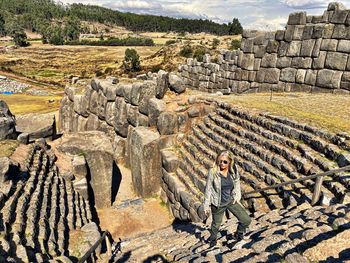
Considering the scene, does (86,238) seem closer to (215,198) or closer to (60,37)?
(215,198)

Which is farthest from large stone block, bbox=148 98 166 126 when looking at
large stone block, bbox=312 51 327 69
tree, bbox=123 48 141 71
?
tree, bbox=123 48 141 71

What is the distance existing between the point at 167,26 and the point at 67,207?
15345 cm

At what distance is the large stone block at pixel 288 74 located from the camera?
15260 mm

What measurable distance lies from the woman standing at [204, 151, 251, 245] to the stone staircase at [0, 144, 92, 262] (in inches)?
152

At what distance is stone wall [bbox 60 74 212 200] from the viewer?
45.2 ft

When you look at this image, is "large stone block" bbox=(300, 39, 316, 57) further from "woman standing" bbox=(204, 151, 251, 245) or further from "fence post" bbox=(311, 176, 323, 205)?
"woman standing" bbox=(204, 151, 251, 245)

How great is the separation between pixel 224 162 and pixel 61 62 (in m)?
82.2

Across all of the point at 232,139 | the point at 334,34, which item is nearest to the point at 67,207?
the point at 232,139

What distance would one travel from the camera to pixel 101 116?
61.8 feet

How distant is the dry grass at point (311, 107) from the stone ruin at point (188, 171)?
56cm

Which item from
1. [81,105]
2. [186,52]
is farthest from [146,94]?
[186,52]

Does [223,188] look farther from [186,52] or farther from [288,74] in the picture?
[186,52]

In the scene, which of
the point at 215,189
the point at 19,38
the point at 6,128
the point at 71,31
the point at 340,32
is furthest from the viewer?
the point at 71,31

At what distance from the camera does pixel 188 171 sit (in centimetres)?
1239
